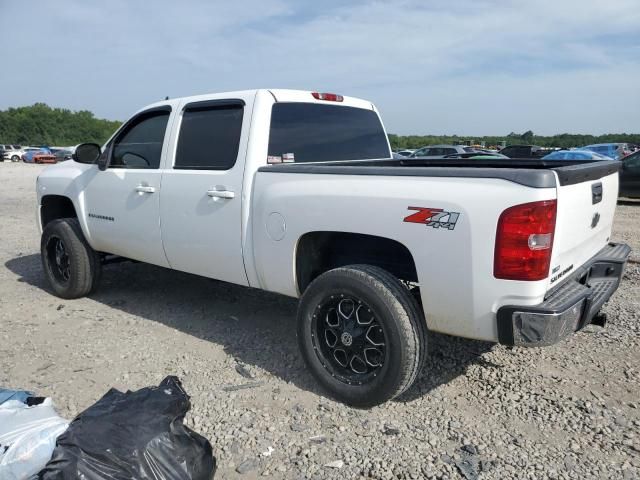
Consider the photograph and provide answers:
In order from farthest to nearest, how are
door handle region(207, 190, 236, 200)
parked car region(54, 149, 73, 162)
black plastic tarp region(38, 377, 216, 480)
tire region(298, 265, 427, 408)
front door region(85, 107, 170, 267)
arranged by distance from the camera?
parked car region(54, 149, 73, 162) < front door region(85, 107, 170, 267) < door handle region(207, 190, 236, 200) < tire region(298, 265, 427, 408) < black plastic tarp region(38, 377, 216, 480)

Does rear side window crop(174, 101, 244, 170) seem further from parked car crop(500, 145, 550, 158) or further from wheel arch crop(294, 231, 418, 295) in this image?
parked car crop(500, 145, 550, 158)

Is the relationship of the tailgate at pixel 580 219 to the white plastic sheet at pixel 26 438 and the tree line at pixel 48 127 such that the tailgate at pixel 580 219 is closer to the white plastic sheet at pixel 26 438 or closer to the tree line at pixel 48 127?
the white plastic sheet at pixel 26 438

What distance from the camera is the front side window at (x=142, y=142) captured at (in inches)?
180

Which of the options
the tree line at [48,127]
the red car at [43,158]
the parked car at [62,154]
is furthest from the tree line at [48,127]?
the red car at [43,158]

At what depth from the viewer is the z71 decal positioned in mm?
2769

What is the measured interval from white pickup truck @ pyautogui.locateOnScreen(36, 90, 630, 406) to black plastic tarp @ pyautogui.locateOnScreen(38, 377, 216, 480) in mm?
1076

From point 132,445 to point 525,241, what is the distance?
2038mm

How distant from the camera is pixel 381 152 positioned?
5.06 meters

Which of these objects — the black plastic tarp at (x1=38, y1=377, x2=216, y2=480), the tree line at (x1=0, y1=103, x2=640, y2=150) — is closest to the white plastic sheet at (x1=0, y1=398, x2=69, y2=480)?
the black plastic tarp at (x1=38, y1=377, x2=216, y2=480)

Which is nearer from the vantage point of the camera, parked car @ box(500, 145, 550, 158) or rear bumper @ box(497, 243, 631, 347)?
rear bumper @ box(497, 243, 631, 347)

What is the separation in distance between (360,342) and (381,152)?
7.62ft

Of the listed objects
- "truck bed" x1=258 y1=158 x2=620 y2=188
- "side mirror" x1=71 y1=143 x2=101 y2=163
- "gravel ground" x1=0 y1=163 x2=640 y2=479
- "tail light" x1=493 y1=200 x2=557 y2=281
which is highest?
"side mirror" x1=71 y1=143 x2=101 y2=163

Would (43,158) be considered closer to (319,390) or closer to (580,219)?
(319,390)

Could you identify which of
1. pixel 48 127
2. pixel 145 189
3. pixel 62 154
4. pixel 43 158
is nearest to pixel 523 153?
pixel 145 189
